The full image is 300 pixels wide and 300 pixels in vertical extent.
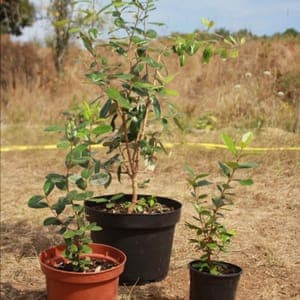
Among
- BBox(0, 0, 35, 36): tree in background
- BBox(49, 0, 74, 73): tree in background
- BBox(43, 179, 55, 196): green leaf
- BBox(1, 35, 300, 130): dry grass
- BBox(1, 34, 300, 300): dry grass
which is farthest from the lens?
BBox(0, 0, 35, 36): tree in background

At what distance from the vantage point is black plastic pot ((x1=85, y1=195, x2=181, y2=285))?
2.29m

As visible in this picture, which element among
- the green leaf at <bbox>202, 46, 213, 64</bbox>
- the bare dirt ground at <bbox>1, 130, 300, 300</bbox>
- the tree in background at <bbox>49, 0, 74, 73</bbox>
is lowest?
the bare dirt ground at <bbox>1, 130, 300, 300</bbox>

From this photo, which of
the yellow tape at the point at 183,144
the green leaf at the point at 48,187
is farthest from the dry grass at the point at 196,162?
the green leaf at the point at 48,187

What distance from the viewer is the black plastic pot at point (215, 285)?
6.17 ft

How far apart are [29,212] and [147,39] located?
1.95 metres

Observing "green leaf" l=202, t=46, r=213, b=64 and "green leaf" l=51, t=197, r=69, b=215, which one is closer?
"green leaf" l=51, t=197, r=69, b=215

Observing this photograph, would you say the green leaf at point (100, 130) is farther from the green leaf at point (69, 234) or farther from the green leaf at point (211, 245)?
the green leaf at point (211, 245)

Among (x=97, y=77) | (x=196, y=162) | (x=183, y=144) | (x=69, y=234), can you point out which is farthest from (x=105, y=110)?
(x=183, y=144)

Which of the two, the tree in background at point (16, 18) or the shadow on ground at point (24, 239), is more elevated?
the tree in background at point (16, 18)

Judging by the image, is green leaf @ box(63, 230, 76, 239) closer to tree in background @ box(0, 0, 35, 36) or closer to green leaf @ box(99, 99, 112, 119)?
green leaf @ box(99, 99, 112, 119)

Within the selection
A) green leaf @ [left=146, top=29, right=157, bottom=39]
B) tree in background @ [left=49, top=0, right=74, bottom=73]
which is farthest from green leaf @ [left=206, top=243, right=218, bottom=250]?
tree in background @ [left=49, top=0, right=74, bottom=73]

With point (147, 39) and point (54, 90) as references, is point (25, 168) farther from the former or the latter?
point (54, 90)

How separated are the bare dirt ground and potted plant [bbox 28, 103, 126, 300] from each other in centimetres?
37

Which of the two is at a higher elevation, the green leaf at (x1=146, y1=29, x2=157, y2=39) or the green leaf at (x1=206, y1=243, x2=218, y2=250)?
the green leaf at (x1=146, y1=29, x2=157, y2=39)
